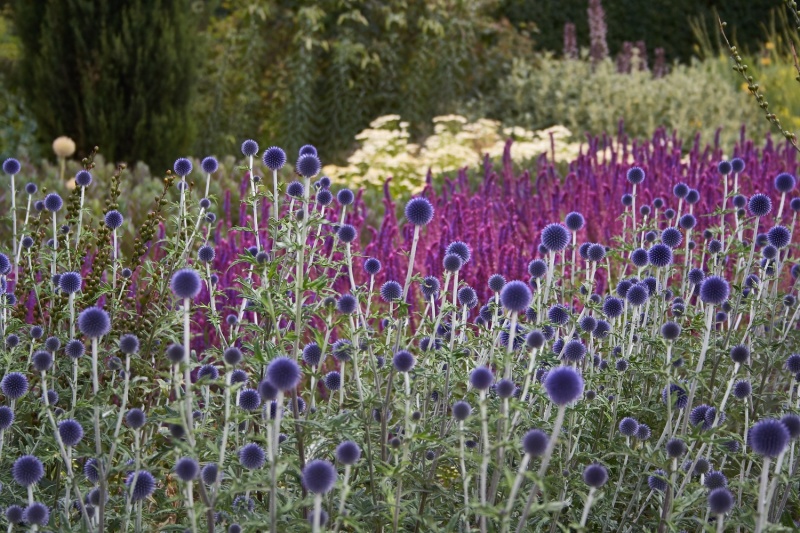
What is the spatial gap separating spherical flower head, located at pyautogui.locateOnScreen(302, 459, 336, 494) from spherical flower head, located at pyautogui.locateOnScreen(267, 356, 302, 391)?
0.54 feet

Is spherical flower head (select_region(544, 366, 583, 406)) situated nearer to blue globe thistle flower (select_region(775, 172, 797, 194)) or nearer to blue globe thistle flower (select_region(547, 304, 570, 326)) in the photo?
blue globe thistle flower (select_region(547, 304, 570, 326))

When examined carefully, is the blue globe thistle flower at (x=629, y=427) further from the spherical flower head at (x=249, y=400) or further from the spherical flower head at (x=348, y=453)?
the spherical flower head at (x=249, y=400)

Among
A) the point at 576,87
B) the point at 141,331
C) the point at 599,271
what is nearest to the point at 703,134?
the point at 576,87

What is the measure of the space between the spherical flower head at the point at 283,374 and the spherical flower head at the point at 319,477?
17 centimetres

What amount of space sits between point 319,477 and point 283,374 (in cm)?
22

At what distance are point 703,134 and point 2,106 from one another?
27.4 feet

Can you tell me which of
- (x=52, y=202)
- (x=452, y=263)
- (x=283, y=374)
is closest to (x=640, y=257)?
(x=452, y=263)

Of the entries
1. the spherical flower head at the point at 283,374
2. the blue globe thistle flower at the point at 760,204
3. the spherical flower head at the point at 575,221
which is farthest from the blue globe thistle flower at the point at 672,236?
the spherical flower head at the point at 283,374

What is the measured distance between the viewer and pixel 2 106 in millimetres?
10141

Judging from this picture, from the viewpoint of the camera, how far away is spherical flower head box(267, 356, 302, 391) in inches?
66.2

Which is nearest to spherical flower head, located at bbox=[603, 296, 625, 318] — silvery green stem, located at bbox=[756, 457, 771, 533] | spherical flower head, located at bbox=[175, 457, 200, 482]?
silvery green stem, located at bbox=[756, 457, 771, 533]

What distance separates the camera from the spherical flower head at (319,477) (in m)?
1.59

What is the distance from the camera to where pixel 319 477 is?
161 cm

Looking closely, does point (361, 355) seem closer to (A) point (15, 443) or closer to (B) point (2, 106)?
(A) point (15, 443)
